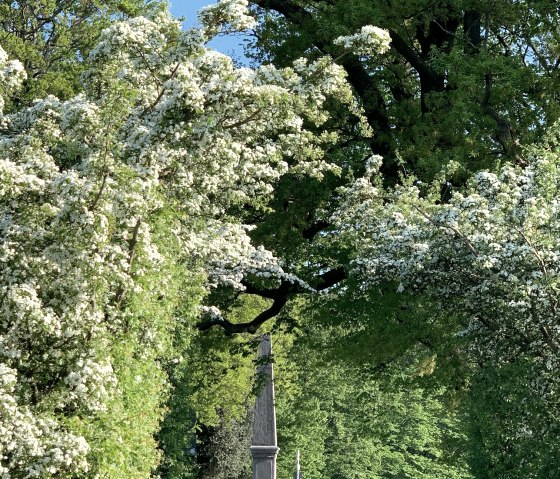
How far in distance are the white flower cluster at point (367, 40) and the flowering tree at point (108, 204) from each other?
379 millimetres

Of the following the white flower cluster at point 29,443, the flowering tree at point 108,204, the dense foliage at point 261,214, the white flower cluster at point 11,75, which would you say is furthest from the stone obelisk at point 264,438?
the white flower cluster at point 29,443

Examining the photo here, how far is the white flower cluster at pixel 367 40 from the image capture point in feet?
40.7

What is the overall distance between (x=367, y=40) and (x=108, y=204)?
3861mm

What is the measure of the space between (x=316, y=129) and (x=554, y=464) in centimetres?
1213

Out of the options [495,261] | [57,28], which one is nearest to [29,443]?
[495,261]

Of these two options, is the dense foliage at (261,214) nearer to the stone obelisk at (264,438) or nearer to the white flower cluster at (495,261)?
the white flower cluster at (495,261)

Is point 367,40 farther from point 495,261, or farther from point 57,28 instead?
point 57,28

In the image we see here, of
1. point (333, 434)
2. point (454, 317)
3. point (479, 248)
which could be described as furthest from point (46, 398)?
point (333, 434)

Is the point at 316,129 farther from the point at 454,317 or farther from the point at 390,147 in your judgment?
the point at 454,317

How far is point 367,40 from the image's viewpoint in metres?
12.5

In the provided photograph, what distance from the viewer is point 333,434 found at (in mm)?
43062

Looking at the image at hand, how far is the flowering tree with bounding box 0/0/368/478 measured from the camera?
33.3 feet

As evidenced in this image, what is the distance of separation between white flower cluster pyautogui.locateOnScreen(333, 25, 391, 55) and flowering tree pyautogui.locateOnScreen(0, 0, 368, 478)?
1.24 ft

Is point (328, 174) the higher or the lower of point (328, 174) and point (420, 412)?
the higher
